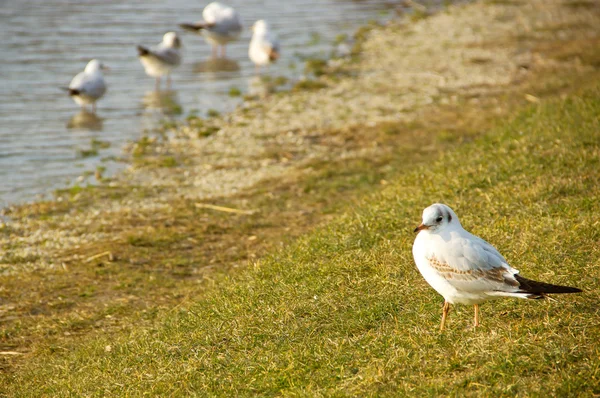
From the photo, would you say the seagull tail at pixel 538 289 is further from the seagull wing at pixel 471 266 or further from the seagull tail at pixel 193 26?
the seagull tail at pixel 193 26

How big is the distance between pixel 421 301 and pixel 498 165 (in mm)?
3235

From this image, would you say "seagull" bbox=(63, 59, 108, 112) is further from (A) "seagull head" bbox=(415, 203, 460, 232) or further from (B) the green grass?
(A) "seagull head" bbox=(415, 203, 460, 232)

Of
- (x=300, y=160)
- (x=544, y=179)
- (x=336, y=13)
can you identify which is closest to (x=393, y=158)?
(x=300, y=160)

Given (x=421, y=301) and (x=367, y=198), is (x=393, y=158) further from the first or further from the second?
(x=421, y=301)

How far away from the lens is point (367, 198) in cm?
899

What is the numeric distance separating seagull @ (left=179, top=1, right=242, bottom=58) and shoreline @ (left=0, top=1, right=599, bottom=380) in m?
3.33

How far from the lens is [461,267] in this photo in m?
5.33

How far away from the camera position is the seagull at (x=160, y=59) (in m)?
16.1

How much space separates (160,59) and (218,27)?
10.8ft

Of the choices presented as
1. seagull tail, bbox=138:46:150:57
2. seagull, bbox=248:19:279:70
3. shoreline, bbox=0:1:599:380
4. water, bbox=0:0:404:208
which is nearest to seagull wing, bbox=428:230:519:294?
shoreline, bbox=0:1:599:380

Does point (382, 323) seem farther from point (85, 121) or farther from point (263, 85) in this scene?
point (263, 85)

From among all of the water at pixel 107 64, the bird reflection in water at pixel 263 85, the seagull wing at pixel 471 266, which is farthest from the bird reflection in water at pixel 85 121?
the seagull wing at pixel 471 266

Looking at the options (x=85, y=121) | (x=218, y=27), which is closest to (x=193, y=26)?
(x=218, y=27)

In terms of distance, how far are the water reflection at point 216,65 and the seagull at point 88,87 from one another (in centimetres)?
365
